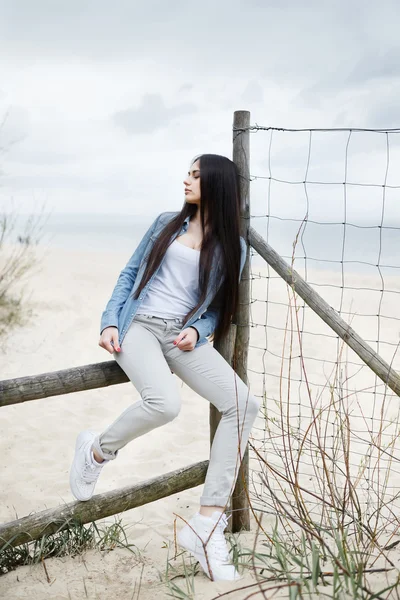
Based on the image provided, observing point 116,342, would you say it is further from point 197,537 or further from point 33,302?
point 33,302

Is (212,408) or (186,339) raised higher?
(186,339)

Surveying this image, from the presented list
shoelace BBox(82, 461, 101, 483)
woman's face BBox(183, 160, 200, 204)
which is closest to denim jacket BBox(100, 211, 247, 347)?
woman's face BBox(183, 160, 200, 204)

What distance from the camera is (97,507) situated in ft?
9.82

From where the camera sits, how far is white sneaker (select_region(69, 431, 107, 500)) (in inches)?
111

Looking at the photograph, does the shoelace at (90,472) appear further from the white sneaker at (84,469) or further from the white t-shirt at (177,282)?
the white t-shirt at (177,282)

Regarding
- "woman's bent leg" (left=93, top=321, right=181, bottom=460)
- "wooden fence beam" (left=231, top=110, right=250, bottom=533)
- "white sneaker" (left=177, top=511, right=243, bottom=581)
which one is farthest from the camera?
"wooden fence beam" (left=231, top=110, right=250, bottom=533)

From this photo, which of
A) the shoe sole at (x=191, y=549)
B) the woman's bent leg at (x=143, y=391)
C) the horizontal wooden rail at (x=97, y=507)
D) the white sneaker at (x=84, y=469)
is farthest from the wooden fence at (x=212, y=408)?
the shoe sole at (x=191, y=549)

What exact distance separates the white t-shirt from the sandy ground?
1.74 feet

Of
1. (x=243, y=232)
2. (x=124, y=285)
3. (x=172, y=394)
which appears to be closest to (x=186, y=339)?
(x=172, y=394)

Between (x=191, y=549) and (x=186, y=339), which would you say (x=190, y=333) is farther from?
(x=191, y=549)

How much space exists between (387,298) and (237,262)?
465 inches

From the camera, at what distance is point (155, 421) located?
2666 millimetres

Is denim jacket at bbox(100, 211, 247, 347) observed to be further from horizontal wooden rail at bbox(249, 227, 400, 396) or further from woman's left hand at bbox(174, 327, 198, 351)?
horizontal wooden rail at bbox(249, 227, 400, 396)

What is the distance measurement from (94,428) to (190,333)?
11.0 ft
